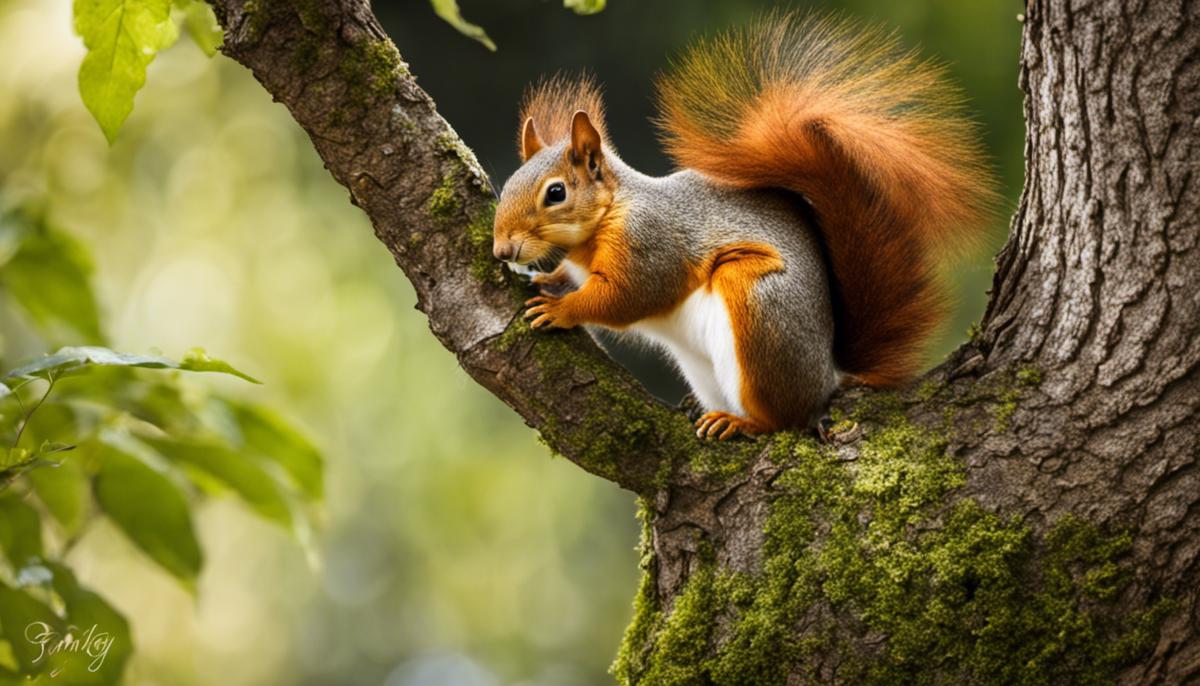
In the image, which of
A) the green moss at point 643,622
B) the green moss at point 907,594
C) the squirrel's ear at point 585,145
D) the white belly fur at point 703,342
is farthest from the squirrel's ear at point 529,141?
the green moss at point 907,594

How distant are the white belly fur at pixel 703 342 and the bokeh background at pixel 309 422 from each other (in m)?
3.21

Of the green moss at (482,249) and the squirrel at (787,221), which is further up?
the squirrel at (787,221)

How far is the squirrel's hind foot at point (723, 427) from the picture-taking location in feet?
5.57

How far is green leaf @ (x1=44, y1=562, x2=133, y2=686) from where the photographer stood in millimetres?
1338

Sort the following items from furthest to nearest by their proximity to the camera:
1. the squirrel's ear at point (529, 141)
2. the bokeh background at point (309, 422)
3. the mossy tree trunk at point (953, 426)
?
the bokeh background at point (309, 422)
the squirrel's ear at point (529, 141)
the mossy tree trunk at point (953, 426)

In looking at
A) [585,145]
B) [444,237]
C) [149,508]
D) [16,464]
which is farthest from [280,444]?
[585,145]

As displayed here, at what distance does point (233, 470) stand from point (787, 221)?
992mm

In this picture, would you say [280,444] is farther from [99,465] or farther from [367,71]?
[367,71]

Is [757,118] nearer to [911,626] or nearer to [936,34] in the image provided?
[911,626]

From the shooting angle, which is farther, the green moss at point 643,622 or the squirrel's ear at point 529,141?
the squirrel's ear at point 529,141

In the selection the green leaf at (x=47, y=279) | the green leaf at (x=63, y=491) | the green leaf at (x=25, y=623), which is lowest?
the green leaf at (x=25, y=623)

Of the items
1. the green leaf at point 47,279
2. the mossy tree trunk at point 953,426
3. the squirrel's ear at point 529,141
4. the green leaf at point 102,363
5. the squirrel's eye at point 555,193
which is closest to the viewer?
the green leaf at point 102,363

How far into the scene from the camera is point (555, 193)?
6.75 feet

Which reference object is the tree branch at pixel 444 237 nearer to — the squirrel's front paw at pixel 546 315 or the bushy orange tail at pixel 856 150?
the squirrel's front paw at pixel 546 315
